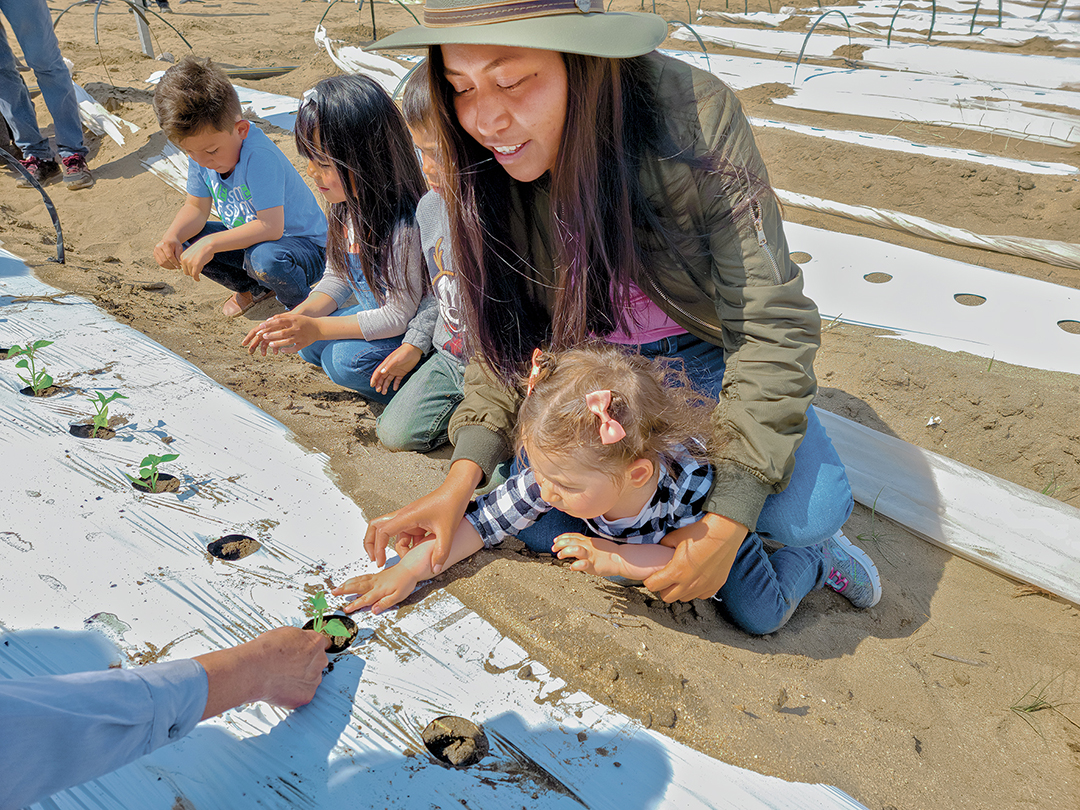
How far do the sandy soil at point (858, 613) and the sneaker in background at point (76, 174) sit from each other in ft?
2.96

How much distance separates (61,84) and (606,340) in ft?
15.8

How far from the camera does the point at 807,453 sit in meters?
1.80

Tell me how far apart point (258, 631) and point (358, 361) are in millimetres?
1224

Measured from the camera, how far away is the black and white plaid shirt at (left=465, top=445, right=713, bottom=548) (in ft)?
5.30

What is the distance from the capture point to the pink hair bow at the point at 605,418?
4.47 ft

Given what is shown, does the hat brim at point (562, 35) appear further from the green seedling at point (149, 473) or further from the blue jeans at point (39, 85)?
the blue jeans at point (39, 85)

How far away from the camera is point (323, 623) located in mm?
1551

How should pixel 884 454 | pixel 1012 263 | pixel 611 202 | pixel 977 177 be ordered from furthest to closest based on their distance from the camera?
pixel 977 177 < pixel 1012 263 < pixel 884 454 < pixel 611 202

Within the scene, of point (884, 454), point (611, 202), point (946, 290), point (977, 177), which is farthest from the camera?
point (977, 177)

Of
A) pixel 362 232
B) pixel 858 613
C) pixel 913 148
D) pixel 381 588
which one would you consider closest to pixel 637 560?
pixel 381 588

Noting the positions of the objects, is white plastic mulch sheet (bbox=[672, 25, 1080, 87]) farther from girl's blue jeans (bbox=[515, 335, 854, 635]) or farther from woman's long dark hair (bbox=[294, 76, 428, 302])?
girl's blue jeans (bbox=[515, 335, 854, 635])

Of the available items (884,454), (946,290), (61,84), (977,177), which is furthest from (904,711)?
(61,84)

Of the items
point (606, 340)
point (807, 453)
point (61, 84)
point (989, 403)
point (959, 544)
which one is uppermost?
point (61, 84)

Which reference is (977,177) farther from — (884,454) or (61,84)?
(61,84)
